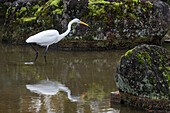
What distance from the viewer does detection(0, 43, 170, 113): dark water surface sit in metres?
6.43

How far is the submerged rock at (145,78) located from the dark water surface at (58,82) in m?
0.26

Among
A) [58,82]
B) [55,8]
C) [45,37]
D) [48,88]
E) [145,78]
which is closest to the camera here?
[145,78]

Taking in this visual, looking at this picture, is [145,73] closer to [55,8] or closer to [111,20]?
[111,20]

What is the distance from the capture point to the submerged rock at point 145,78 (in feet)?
19.3

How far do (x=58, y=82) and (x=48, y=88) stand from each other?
597 millimetres

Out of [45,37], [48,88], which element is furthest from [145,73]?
[45,37]

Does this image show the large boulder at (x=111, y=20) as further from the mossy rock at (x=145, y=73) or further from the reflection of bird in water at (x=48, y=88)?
the mossy rock at (x=145, y=73)

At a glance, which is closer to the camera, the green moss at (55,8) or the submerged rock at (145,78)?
the submerged rock at (145,78)

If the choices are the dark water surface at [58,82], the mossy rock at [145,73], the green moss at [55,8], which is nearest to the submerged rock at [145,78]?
the mossy rock at [145,73]

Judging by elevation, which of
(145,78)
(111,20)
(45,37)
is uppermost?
(111,20)

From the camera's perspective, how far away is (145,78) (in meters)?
5.91

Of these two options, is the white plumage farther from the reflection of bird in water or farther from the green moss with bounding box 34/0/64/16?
the reflection of bird in water

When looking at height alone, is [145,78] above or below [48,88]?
above

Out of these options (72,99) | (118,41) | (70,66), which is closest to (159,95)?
(72,99)
